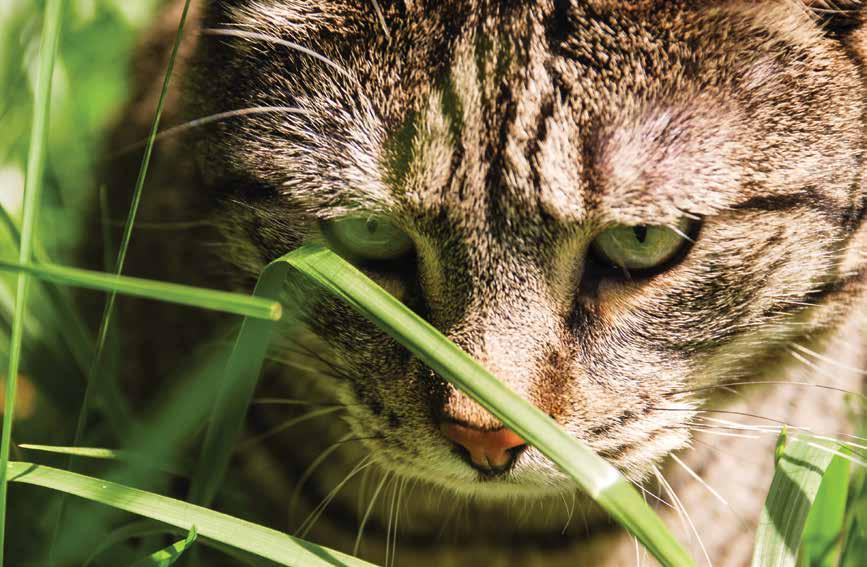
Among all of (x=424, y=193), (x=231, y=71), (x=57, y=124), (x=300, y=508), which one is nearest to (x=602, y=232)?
(x=424, y=193)

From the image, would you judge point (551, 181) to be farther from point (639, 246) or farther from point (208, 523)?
point (208, 523)

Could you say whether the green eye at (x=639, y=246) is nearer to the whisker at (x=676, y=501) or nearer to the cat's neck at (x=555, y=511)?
the whisker at (x=676, y=501)

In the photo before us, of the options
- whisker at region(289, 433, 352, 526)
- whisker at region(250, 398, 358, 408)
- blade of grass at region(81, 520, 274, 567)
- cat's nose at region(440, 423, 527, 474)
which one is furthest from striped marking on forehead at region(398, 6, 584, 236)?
whisker at region(289, 433, 352, 526)

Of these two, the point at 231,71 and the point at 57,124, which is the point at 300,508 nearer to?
the point at 231,71

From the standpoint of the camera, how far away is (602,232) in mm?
949

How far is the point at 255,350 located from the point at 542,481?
1.15ft

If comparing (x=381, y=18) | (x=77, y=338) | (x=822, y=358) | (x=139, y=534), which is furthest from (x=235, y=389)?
(x=822, y=358)

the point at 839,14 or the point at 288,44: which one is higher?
the point at 839,14

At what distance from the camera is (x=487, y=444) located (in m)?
0.94

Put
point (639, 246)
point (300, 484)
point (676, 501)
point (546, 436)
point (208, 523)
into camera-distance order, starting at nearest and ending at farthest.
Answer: point (546, 436) → point (208, 523) → point (639, 246) → point (676, 501) → point (300, 484)

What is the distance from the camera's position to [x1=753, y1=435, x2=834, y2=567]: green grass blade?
92 centimetres

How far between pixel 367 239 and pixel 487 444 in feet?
0.86

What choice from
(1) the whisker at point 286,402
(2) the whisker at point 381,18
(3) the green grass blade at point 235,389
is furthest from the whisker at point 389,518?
(2) the whisker at point 381,18

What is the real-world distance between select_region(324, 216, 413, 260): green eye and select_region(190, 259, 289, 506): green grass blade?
101 mm
